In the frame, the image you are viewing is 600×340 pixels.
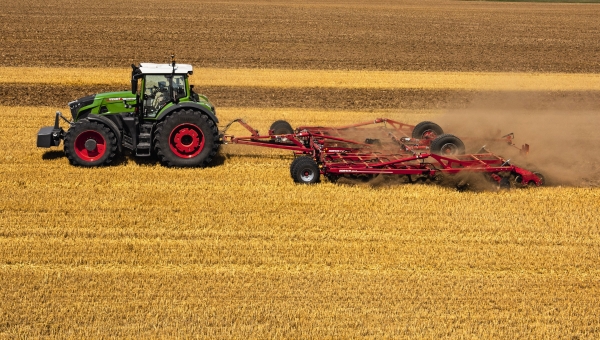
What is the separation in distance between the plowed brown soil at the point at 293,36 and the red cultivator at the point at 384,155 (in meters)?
11.7

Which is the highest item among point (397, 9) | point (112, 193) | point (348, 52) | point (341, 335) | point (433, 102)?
point (397, 9)

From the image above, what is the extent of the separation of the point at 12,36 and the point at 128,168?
19.5 meters

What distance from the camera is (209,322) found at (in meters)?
7.27

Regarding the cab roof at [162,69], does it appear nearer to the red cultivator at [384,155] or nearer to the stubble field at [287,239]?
the red cultivator at [384,155]

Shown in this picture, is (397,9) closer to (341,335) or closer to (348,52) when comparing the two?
(348,52)

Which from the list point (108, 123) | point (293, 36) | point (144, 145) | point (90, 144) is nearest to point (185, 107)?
point (144, 145)

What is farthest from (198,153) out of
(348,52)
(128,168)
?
(348,52)

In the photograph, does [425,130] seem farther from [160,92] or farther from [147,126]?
[147,126]

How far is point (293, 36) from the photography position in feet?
105

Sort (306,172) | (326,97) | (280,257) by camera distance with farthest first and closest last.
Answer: (326,97)
(306,172)
(280,257)

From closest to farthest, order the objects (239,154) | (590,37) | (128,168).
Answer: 1. (128,168)
2. (239,154)
3. (590,37)

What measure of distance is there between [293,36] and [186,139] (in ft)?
66.5

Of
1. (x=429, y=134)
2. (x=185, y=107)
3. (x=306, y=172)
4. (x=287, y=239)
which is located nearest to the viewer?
(x=287, y=239)

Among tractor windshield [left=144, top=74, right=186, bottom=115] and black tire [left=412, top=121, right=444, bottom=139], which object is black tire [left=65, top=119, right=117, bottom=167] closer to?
tractor windshield [left=144, top=74, right=186, bottom=115]
